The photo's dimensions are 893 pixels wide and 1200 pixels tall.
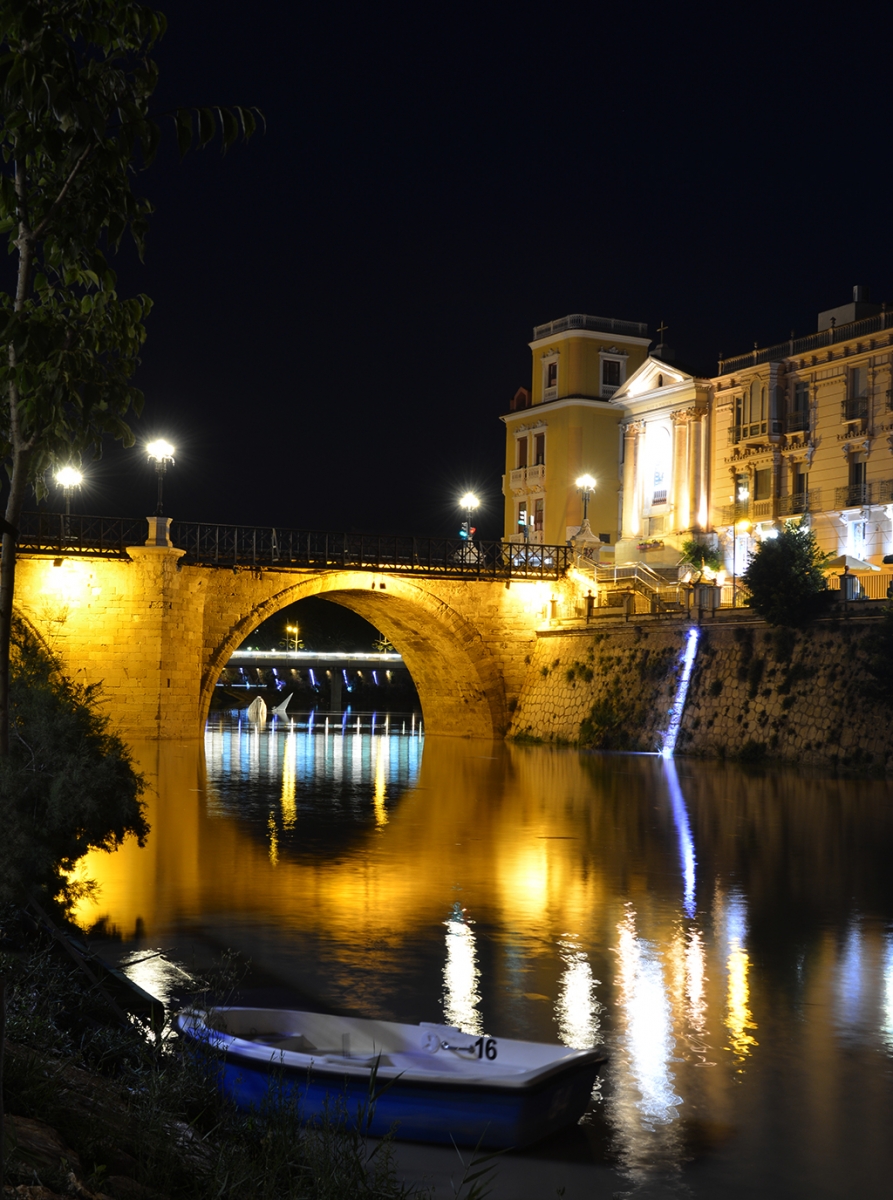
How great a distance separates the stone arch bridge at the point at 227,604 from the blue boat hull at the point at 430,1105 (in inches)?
1114

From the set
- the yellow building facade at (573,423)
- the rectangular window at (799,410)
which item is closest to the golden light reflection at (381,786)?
the yellow building facade at (573,423)

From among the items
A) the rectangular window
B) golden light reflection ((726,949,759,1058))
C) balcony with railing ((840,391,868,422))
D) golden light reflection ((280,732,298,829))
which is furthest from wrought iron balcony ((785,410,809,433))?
golden light reflection ((726,949,759,1058))

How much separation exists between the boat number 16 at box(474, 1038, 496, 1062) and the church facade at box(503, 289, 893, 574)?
102 feet

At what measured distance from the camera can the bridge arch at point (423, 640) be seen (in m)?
41.0

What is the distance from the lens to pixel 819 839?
1845cm

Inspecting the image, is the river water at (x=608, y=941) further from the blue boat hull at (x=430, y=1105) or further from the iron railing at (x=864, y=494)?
the iron railing at (x=864, y=494)

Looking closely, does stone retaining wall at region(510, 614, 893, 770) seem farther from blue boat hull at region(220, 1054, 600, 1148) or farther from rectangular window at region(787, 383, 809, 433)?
blue boat hull at region(220, 1054, 600, 1148)

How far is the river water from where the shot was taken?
670cm

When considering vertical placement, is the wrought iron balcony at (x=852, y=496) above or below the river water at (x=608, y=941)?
above

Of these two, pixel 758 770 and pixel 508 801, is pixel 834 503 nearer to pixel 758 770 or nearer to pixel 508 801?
pixel 758 770

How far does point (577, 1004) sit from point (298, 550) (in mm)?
33869

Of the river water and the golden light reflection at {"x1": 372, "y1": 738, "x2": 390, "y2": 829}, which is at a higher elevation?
the river water

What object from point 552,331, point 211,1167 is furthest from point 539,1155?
point 552,331

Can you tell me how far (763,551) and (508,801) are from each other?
537 inches
